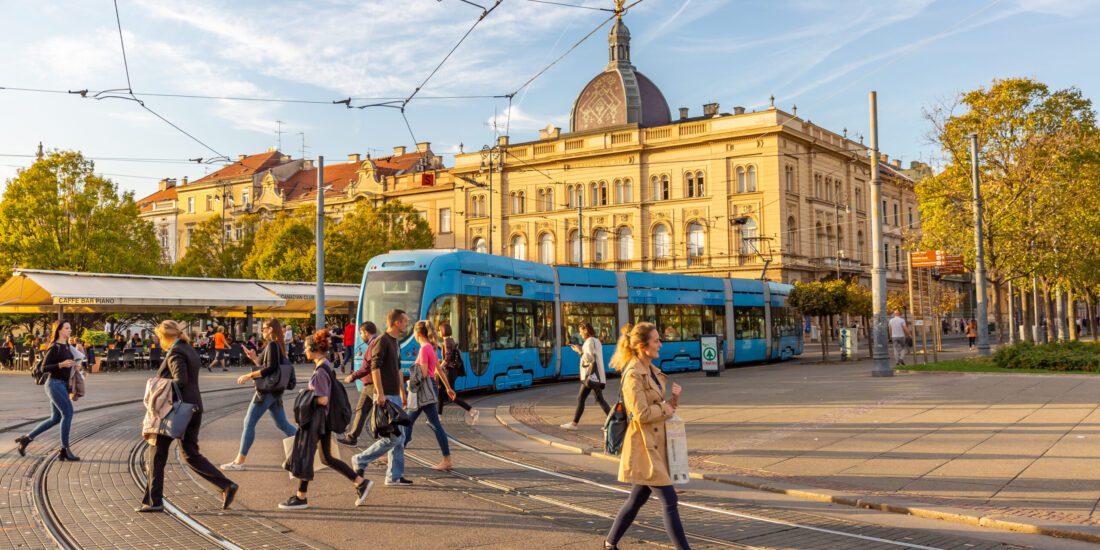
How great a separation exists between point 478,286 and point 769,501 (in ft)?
39.9

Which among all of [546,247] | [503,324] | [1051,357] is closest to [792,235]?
[546,247]

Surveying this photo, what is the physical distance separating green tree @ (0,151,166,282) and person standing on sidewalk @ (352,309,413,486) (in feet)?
134

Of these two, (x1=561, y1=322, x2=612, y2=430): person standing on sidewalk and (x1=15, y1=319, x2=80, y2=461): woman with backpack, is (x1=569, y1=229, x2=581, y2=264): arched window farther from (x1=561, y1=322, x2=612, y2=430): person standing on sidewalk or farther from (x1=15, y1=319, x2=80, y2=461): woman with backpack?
(x1=15, y1=319, x2=80, y2=461): woman with backpack

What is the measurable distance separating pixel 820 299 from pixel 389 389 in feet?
95.2

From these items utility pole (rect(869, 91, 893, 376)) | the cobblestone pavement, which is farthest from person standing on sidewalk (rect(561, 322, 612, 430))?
utility pole (rect(869, 91, 893, 376))

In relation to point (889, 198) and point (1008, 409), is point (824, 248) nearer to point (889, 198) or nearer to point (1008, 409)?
point (889, 198)

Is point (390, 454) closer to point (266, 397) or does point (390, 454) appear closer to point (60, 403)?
point (266, 397)

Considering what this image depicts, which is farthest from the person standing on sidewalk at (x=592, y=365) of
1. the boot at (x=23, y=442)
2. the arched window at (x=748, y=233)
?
the arched window at (x=748, y=233)

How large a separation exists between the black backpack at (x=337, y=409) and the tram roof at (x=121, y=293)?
82.3 feet

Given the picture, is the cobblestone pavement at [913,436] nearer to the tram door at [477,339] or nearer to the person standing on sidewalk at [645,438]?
the tram door at [477,339]

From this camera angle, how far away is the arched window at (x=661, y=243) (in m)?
64.9

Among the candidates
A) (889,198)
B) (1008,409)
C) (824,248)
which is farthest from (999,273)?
(889,198)

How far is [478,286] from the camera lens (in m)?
20.1

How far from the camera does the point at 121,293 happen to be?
3169 centimetres
